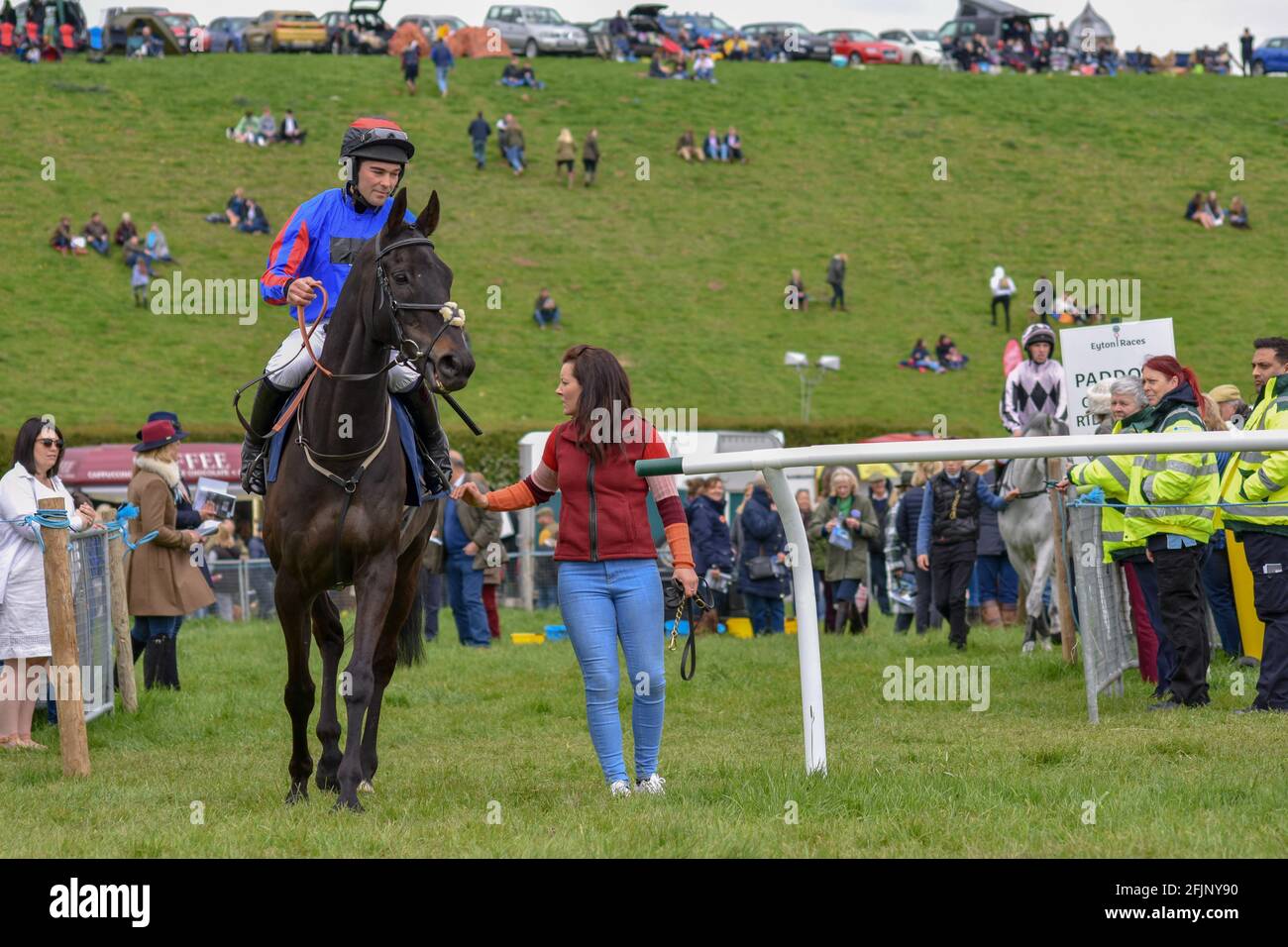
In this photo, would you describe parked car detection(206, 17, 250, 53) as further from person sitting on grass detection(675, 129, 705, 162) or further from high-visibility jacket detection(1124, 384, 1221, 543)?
high-visibility jacket detection(1124, 384, 1221, 543)

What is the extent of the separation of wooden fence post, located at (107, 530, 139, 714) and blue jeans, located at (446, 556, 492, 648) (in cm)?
595

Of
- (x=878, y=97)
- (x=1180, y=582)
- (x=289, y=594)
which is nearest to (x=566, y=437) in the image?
(x=289, y=594)

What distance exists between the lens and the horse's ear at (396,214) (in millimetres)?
7340

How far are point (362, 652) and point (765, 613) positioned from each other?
39.6 feet

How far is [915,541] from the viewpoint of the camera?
60.9ft

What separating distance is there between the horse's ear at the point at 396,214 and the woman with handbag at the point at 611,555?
1004 mm

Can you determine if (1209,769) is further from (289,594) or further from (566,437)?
(289,594)

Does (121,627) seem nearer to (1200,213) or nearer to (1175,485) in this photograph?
(1175,485)

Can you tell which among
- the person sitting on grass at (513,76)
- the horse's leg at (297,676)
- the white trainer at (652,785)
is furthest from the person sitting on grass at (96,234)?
the white trainer at (652,785)

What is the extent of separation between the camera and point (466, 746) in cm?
1026

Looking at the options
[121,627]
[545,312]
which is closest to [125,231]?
[545,312]

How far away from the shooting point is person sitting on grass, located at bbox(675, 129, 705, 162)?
6175 centimetres

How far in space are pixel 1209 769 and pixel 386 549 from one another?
163 inches

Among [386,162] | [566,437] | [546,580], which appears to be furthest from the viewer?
[546,580]
